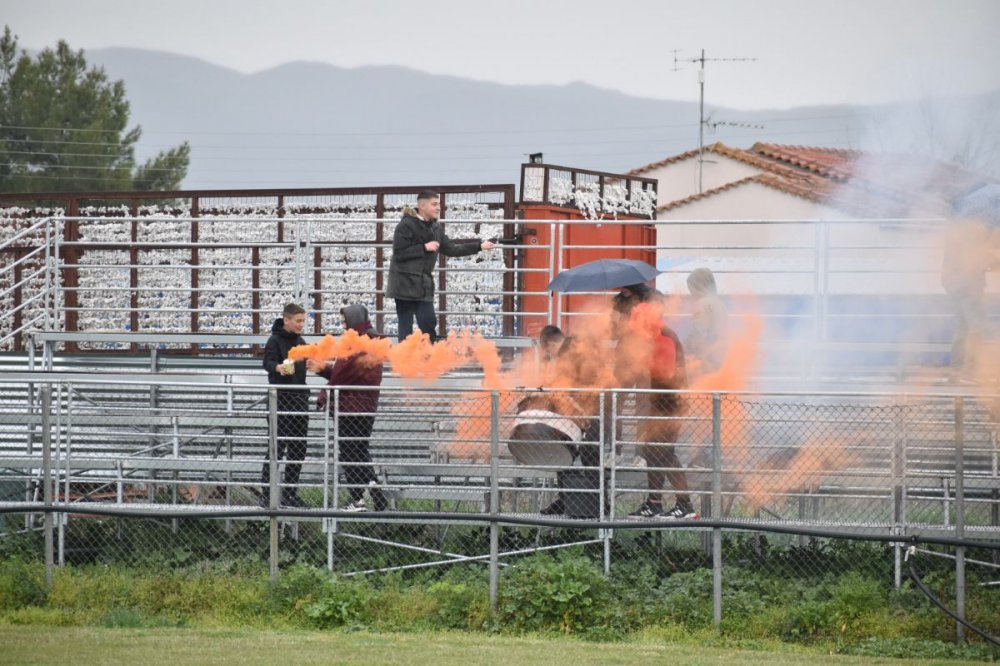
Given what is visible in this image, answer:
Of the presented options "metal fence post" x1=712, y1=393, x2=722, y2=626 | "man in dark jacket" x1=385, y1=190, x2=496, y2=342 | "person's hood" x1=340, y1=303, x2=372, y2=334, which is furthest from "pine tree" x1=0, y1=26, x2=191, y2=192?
"metal fence post" x1=712, y1=393, x2=722, y2=626

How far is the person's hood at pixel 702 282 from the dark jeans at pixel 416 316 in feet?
9.31

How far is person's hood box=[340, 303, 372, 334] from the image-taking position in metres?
12.5

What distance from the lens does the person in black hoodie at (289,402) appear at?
12047mm

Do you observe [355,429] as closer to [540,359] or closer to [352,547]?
[352,547]

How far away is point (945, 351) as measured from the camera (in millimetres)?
14484

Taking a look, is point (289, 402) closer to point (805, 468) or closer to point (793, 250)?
point (805, 468)

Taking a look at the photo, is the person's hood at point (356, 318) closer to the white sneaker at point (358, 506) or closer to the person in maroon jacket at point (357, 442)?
the person in maroon jacket at point (357, 442)

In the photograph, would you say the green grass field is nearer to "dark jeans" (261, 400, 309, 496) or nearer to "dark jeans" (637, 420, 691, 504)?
"dark jeans" (637, 420, 691, 504)

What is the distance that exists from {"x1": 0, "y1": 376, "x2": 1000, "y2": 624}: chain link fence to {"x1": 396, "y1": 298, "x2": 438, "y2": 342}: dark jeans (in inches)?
35.5

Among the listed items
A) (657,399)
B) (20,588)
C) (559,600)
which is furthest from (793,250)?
(20,588)

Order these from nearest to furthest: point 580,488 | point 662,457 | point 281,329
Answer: point 580,488 → point 662,457 → point 281,329

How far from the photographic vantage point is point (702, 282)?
12.6m

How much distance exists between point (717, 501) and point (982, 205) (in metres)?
4.76

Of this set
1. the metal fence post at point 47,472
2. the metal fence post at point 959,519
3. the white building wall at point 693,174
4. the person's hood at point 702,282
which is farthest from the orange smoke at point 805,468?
the white building wall at point 693,174
